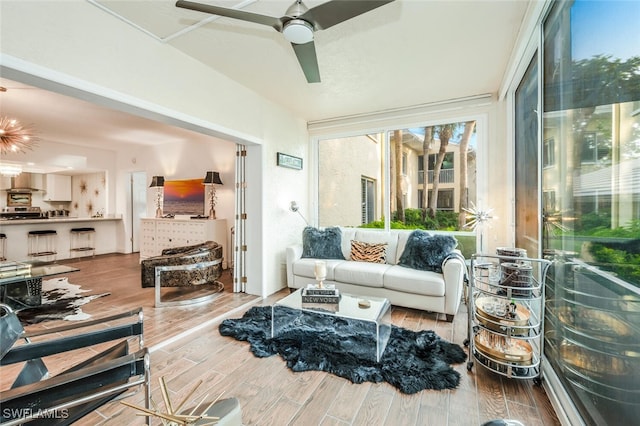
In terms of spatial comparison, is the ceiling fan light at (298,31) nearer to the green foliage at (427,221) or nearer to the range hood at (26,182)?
the green foliage at (427,221)

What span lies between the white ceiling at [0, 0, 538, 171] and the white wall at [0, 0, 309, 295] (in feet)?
0.51

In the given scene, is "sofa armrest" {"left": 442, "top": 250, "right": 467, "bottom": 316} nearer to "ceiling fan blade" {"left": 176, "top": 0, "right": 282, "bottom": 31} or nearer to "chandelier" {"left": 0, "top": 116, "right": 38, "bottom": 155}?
"ceiling fan blade" {"left": 176, "top": 0, "right": 282, "bottom": 31}

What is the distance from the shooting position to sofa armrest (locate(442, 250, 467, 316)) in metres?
3.00

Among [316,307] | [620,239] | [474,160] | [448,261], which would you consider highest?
[474,160]

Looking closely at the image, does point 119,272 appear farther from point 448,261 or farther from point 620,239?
point 620,239

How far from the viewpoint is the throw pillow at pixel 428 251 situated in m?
3.29

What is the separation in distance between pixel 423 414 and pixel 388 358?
0.56 meters

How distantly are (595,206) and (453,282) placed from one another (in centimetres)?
177

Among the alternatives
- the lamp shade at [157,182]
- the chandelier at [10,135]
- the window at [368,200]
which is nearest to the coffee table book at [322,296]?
the window at [368,200]

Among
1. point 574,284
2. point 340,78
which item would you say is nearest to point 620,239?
point 574,284

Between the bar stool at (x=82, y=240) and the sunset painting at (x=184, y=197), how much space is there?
213 centimetres

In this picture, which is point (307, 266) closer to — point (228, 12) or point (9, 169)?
point (228, 12)

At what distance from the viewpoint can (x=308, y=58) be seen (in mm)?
2045

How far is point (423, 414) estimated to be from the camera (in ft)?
5.61
